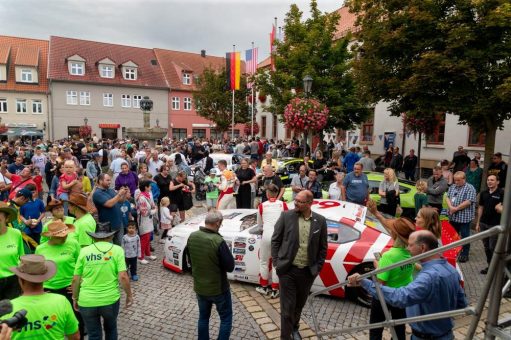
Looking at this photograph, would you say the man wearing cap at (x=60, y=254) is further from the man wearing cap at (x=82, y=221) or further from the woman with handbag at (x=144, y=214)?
the woman with handbag at (x=144, y=214)

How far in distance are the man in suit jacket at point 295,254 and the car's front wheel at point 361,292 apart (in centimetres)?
128

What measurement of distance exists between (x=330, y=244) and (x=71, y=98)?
38908 mm

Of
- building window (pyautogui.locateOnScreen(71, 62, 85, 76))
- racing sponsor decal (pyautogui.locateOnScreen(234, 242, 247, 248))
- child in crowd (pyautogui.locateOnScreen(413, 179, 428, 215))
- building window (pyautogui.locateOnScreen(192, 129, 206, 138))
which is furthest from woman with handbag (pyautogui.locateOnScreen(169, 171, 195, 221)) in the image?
building window (pyautogui.locateOnScreen(192, 129, 206, 138))

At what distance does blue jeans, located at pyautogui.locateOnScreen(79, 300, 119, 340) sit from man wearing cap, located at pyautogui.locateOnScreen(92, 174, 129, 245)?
2.63 meters

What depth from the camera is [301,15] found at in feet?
69.2

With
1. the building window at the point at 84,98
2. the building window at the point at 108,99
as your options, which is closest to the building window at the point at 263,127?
the building window at the point at 108,99

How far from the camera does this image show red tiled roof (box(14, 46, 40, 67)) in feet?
121

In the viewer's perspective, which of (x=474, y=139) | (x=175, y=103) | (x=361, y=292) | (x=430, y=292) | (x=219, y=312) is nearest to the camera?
(x=430, y=292)

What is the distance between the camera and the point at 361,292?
5738mm

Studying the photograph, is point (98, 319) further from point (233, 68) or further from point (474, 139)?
point (233, 68)

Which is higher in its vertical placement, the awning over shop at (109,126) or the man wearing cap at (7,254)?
the awning over shop at (109,126)

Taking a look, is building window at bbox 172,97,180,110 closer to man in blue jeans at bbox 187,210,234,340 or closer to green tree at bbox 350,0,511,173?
green tree at bbox 350,0,511,173

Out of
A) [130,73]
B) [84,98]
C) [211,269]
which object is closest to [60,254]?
[211,269]

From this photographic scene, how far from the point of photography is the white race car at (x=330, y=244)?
18.5ft
